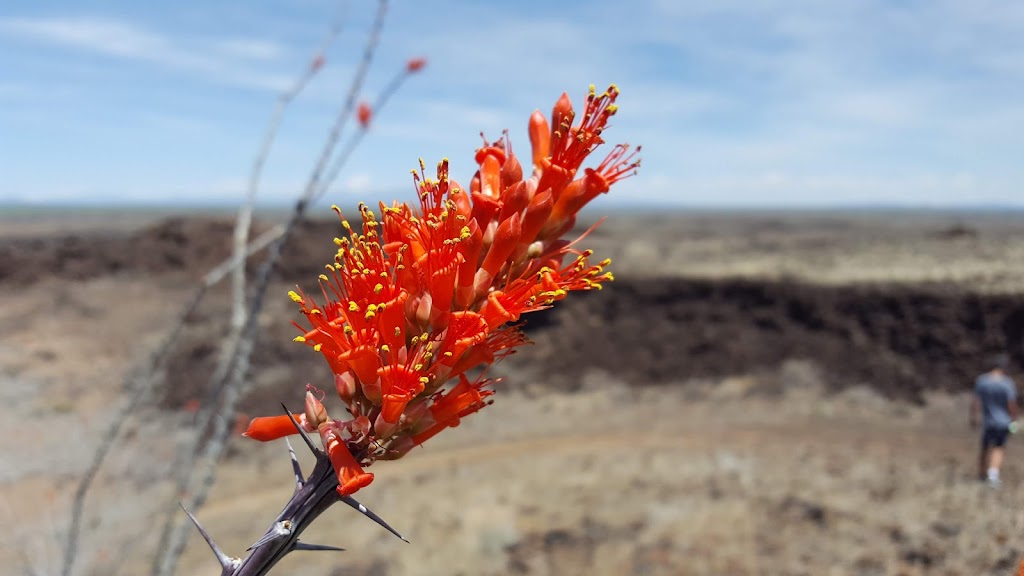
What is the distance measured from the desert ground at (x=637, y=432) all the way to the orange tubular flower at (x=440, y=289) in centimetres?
369

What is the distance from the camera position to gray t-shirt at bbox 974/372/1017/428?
11.0 metres

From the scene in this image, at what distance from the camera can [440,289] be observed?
1.66 metres

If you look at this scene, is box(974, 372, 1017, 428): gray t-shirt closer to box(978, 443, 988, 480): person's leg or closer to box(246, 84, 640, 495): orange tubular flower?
box(978, 443, 988, 480): person's leg

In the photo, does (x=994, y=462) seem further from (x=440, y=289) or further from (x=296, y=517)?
(x=296, y=517)

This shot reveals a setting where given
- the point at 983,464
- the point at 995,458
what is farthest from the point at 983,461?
the point at 995,458

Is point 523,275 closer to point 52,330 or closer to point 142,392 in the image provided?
point 142,392

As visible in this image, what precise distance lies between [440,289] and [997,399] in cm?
1276

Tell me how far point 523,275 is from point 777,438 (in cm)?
1560

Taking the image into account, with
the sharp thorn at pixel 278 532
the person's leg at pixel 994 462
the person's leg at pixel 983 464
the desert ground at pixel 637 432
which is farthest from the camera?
the person's leg at pixel 983 464

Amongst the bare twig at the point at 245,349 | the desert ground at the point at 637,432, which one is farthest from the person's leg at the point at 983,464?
the bare twig at the point at 245,349

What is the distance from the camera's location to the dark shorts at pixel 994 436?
11133 mm

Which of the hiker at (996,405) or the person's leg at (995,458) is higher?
the hiker at (996,405)

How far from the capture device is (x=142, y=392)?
Answer: 3.48 metres

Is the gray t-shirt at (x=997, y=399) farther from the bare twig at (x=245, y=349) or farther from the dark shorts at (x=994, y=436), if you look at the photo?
the bare twig at (x=245, y=349)
